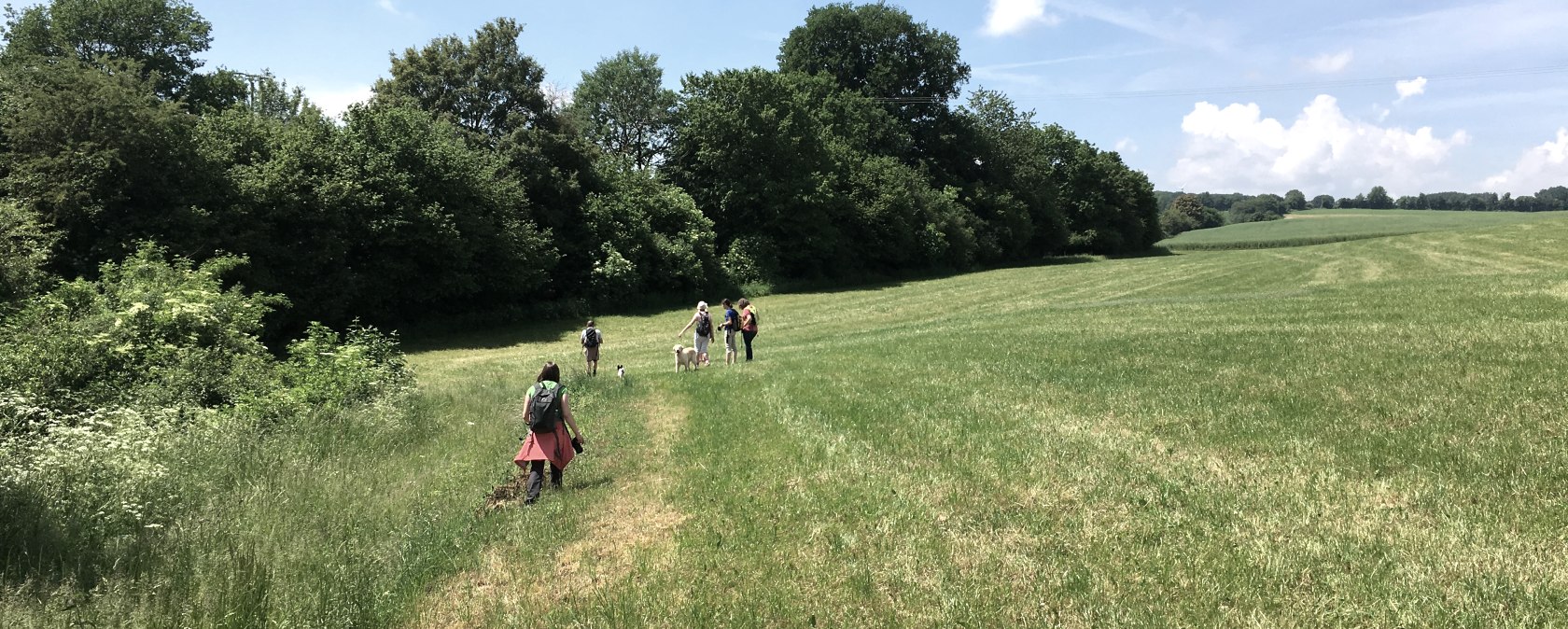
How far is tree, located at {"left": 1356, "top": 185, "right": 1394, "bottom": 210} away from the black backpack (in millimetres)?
163501

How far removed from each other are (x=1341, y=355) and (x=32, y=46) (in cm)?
5083

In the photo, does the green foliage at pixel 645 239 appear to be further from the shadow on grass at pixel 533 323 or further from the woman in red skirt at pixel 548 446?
the woman in red skirt at pixel 548 446

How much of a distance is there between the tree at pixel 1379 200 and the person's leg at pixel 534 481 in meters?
164

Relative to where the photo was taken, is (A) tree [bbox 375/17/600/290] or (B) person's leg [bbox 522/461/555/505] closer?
(B) person's leg [bbox 522/461/555/505]

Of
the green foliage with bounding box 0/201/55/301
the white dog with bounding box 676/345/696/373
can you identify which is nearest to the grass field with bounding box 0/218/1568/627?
the white dog with bounding box 676/345/696/373

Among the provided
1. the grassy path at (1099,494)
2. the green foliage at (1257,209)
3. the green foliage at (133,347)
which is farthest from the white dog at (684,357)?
the green foliage at (1257,209)

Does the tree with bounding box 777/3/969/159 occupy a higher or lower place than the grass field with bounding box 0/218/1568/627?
higher

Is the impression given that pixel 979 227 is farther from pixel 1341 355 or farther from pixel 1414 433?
pixel 1414 433

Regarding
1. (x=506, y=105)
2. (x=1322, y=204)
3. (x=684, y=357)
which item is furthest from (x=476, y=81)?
(x=1322, y=204)

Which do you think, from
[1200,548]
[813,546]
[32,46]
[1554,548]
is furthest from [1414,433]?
[32,46]

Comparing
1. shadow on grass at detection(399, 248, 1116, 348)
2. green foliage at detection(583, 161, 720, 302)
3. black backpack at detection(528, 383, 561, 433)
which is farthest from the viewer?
green foliage at detection(583, 161, 720, 302)

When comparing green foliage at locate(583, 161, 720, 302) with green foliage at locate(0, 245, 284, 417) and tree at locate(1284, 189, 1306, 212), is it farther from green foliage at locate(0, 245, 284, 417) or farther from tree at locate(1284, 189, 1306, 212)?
tree at locate(1284, 189, 1306, 212)

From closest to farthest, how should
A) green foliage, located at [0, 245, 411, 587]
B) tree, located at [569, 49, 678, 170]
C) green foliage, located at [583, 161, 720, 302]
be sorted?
green foliage, located at [0, 245, 411, 587] → green foliage, located at [583, 161, 720, 302] → tree, located at [569, 49, 678, 170]

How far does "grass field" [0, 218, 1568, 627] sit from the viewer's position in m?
4.53
